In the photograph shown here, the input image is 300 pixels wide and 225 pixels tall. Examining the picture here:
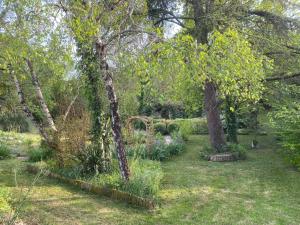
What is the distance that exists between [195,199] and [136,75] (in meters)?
2.79

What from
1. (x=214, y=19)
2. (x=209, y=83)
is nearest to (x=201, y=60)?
(x=214, y=19)

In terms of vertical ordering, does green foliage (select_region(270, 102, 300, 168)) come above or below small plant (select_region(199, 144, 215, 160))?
above

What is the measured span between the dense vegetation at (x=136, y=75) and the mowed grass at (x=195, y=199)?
0.12 metres

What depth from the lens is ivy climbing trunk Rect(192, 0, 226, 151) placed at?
9.84 m

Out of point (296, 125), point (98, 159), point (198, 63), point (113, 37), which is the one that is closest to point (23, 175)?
point (98, 159)

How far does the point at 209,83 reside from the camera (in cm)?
1109

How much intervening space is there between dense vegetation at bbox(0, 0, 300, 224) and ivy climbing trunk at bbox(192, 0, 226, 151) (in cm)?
3

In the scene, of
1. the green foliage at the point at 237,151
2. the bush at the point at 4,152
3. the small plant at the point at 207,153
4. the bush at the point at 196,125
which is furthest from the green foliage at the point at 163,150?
the bush at the point at 4,152

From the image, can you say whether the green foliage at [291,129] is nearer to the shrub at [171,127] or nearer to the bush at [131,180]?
the bush at [131,180]

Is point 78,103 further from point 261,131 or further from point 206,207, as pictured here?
point 261,131

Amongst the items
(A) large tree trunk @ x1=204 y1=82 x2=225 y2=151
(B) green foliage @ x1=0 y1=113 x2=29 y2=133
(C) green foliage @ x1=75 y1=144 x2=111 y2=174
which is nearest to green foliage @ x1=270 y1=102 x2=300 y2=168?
(A) large tree trunk @ x1=204 y1=82 x2=225 y2=151

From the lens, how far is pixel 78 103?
991cm

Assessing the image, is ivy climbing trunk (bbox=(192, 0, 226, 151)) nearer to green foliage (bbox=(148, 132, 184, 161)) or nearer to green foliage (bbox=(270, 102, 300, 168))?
green foliage (bbox=(148, 132, 184, 161))

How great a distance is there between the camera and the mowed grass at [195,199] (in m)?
5.52
